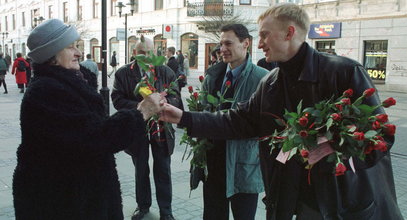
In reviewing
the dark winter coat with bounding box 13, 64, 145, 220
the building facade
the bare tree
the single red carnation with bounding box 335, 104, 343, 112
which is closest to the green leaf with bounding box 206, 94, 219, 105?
the dark winter coat with bounding box 13, 64, 145, 220

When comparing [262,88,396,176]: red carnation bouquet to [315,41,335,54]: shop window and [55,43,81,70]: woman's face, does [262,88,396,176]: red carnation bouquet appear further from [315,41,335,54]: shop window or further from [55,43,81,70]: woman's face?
[315,41,335,54]: shop window

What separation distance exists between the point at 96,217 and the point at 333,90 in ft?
5.11

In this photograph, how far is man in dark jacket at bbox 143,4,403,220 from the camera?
204 cm

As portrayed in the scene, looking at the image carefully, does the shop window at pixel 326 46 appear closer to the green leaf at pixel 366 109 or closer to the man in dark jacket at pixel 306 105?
the man in dark jacket at pixel 306 105

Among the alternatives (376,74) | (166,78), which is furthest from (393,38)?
(166,78)

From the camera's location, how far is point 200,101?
10.8 ft

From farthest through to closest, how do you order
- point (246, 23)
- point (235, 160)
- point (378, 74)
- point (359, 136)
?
1. point (246, 23)
2. point (378, 74)
3. point (235, 160)
4. point (359, 136)

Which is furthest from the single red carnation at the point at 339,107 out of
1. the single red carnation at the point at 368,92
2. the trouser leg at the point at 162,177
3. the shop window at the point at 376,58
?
the shop window at the point at 376,58

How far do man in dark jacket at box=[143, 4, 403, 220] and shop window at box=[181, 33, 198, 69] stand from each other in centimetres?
2668

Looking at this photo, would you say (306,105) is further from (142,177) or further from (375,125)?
(142,177)

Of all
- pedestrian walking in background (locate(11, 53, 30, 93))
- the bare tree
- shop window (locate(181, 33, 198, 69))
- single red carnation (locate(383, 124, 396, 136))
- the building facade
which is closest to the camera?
single red carnation (locate(383, 124, 396, 136))

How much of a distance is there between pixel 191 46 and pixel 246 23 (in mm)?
5125

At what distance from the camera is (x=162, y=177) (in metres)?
4.37

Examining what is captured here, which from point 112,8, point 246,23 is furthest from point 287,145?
point 112,8
